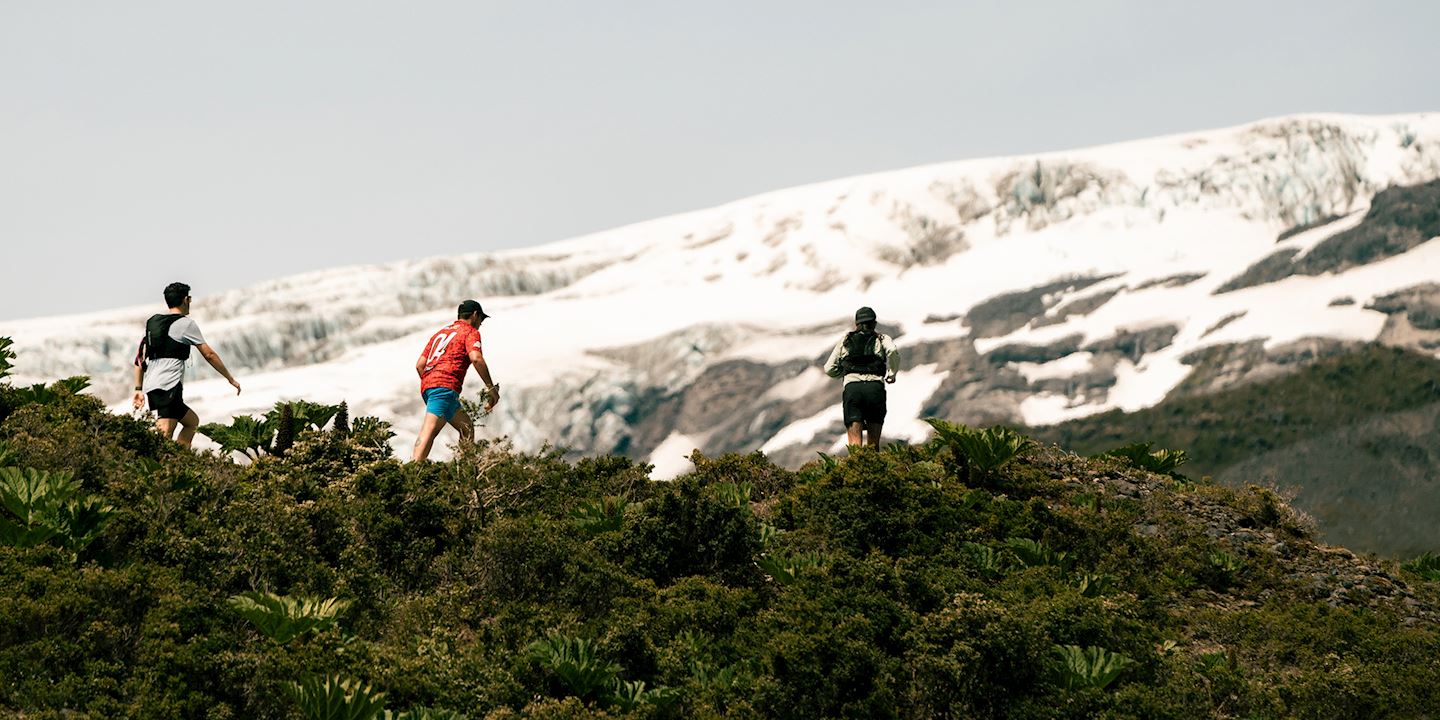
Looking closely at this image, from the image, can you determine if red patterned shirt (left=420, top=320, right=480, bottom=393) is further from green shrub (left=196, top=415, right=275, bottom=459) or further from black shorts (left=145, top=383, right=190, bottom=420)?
black shorts (left=145, top=383, right=190, bottom=420)

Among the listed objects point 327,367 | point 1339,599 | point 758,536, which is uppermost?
point 758,536

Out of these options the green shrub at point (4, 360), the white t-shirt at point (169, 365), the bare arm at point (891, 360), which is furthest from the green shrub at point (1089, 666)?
the green shrub at point (4, 360)

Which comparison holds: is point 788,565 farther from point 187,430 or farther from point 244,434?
point 244,434

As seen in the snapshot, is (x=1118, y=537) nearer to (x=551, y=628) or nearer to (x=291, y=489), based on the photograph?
(x=551, y=628)

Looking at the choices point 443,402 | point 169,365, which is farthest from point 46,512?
point 443,402

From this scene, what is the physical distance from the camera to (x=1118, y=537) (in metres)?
15.5

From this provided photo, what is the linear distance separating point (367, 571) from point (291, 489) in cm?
198

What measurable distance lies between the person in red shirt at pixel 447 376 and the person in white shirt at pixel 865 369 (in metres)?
4.44

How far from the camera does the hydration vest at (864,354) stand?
1720 centimetres

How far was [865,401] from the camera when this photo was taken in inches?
677

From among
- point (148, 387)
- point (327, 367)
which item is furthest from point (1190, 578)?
point (327, 367)

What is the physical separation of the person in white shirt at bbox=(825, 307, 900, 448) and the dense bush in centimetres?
81

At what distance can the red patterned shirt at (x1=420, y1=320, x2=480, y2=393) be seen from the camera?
49.5 ft

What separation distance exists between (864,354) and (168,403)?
7888 millimetres
